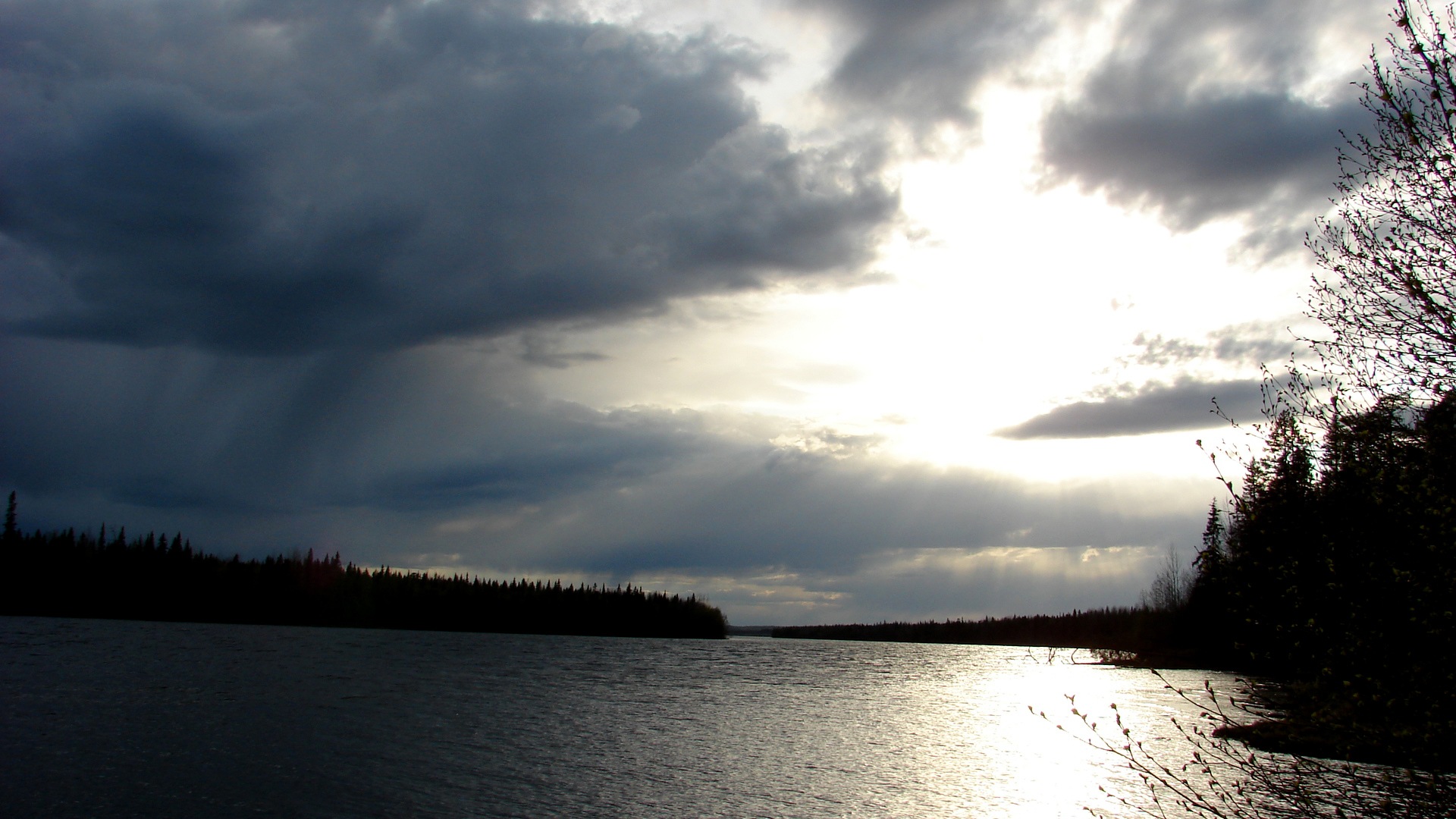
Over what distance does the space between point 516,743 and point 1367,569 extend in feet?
140

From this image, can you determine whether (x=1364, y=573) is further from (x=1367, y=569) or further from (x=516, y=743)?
(x=516, y=743)

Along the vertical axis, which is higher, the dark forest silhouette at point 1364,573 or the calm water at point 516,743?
the dark forest silhouette at point 1364,573

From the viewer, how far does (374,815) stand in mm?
29594

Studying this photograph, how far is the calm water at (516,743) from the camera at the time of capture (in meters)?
32.5

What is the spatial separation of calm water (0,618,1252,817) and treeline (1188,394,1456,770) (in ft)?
61.1

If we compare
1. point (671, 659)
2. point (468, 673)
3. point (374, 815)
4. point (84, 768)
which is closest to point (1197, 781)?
point (374, 815)

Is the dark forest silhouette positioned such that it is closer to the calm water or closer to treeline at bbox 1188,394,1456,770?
treeline at bbox 1188,394,1456,770

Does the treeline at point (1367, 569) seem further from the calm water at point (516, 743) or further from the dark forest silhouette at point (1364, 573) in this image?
the calm water at point (516, 743)

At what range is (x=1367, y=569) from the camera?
53.1ft

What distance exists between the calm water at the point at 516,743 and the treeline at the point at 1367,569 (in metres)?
18.6

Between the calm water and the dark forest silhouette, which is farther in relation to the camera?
the calm water

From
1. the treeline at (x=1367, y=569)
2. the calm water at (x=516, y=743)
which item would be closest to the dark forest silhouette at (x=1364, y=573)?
the treeline at (x=1367, y=569)

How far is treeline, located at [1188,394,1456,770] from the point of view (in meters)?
15.0

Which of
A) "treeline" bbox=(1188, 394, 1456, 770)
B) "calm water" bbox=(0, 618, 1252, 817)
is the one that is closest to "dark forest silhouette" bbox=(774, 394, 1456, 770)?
"treeline" bbox=(1188, 394, 1456, 770)
